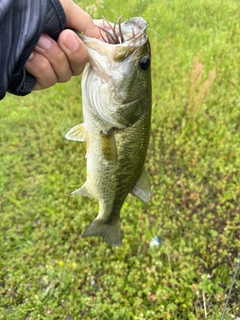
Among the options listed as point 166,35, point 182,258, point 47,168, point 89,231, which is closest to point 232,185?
point 182,258

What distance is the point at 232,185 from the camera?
3.30 m

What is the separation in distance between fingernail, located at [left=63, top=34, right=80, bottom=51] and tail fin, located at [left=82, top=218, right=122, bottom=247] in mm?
1225

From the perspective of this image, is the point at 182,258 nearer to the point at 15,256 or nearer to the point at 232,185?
the point at 232,185

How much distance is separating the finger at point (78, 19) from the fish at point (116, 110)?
0.04 m

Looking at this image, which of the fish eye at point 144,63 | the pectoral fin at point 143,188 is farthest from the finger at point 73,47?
the pectoral fin at point 143,188

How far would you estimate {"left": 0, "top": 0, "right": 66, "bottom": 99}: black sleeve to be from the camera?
1.10 metres

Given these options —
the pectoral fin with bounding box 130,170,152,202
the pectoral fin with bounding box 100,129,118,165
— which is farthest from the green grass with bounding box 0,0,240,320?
the pectoral fin with bounding box 100,129,118,165

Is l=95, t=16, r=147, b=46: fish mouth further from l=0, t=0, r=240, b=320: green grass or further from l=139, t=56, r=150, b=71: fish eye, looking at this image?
l=0, t=0, r=240, b=320: green grass

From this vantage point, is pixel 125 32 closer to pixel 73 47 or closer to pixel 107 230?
pixel 73 47

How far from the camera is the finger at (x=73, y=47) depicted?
4.21 ft

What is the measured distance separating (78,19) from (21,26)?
306 millimetres

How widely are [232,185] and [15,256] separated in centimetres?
227

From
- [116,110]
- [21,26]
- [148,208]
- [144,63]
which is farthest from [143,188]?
[148,208]

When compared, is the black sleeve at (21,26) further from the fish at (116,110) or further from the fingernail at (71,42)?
the fish at (116,110)
